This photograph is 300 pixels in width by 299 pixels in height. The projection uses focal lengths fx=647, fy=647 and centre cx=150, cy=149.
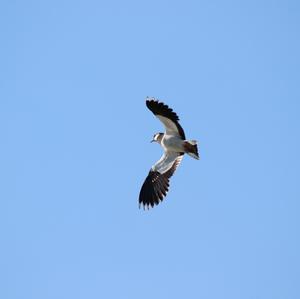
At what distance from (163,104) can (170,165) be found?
9.13 ft

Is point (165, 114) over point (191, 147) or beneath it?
over

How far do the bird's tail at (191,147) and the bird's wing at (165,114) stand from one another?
0.36m

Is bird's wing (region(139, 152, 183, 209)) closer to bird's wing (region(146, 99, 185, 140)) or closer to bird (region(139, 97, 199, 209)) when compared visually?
bird (region(139, 97, 199, 209))

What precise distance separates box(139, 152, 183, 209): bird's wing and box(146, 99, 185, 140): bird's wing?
1.42 metres

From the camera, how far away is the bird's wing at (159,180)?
2047cm

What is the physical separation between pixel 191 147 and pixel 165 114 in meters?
1.33

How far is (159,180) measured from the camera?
20.6 meters

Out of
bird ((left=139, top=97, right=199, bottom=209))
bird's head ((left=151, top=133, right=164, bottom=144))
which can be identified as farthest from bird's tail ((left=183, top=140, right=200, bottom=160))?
bird's head ((left=151, top=133, right=164, bottom=144))

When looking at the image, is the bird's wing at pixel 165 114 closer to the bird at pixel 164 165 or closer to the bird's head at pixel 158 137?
the bird at pixel 164 165

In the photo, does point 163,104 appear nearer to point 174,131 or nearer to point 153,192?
point 174,131

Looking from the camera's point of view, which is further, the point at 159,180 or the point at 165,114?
the point at 159,180

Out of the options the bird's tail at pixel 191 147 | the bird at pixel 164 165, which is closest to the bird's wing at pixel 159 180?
the bird at pixel 164 165

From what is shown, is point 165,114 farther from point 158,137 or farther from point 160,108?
point 158,137

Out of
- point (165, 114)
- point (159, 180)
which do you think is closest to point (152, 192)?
point (159, 180)
